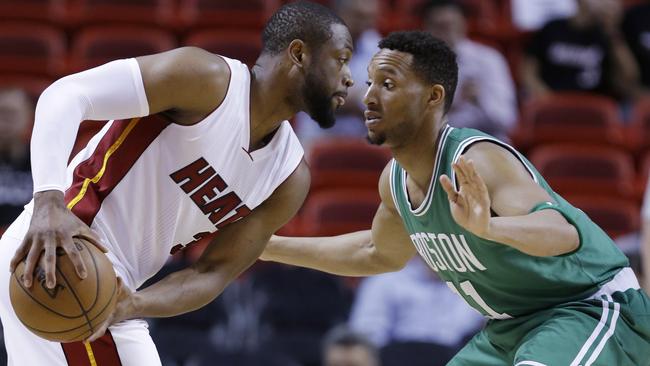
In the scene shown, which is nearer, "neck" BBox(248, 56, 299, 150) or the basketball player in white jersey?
the basketball player in white jersey

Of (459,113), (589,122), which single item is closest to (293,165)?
(459,113)

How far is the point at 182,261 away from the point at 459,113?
2.55 m

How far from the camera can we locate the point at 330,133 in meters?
8.87

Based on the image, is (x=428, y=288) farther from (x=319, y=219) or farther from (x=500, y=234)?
(x=500, y=234)

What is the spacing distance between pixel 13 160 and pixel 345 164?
2.42m

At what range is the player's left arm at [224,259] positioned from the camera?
414cm

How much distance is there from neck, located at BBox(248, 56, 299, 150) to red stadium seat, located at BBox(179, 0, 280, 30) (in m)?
5.62

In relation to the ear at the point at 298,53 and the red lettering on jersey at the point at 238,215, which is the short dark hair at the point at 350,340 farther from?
the ear at the point at 298,53

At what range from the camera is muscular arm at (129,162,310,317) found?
4160 mm

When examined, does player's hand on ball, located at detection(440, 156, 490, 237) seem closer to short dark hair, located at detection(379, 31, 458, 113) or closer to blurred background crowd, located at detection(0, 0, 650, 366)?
short dark hair, located at detection(379, 31, 458, 113)

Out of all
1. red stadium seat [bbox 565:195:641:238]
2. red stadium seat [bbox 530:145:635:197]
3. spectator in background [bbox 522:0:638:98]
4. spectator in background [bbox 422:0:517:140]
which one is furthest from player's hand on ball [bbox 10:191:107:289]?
spectator in background [bbox 522:0:638:98]

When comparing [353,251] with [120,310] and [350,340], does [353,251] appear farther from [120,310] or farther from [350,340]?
[350,340]

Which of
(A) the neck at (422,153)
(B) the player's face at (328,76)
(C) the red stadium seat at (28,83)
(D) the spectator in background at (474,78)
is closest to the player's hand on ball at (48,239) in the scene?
(B) the player's face at (328,76)

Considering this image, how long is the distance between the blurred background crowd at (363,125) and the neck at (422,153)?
2.31 m
